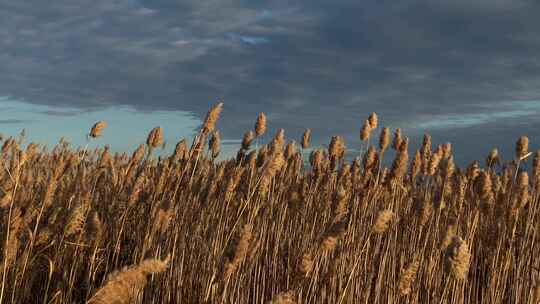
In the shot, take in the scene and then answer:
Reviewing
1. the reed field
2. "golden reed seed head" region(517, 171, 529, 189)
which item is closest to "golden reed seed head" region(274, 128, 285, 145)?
the reed field

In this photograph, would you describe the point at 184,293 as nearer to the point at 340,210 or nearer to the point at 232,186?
the point at 232,186

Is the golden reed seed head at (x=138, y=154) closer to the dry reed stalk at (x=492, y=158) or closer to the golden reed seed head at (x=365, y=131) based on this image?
the golden reed seed head at (x=365, y=131)

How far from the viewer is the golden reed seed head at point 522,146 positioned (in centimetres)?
359

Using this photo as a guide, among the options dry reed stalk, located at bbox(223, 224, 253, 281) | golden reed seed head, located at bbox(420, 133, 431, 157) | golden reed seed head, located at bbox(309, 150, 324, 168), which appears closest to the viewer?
dry reed stalk, located at bbox(223, 224, 253, 281)

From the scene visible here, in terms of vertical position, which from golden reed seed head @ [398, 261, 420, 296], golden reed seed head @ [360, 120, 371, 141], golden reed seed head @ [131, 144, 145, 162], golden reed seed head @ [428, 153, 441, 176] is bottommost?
golden reed seed head @ [398, 261, 420, 296]

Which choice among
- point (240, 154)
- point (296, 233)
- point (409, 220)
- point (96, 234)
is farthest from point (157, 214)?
point (409, 220)

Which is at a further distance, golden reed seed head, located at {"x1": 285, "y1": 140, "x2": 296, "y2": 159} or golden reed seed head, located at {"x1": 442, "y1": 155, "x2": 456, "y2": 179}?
golden reed seed head, located at {"x1": 285, "y1": 140, "x2": 296, "y2": 159}

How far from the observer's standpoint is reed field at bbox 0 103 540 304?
8.40ft

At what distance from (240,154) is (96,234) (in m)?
1.30

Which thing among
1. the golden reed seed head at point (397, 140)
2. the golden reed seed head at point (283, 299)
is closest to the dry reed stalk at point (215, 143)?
the golden reed seed head at point (397, 140)

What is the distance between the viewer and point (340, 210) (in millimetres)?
2619

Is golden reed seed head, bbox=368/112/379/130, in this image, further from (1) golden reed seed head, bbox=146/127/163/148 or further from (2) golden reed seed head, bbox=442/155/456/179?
(1) golden reed seed head, bbox=146/127/163/148

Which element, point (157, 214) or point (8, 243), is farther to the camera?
point (157, 214)

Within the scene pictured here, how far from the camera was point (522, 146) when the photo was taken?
11.9ft
